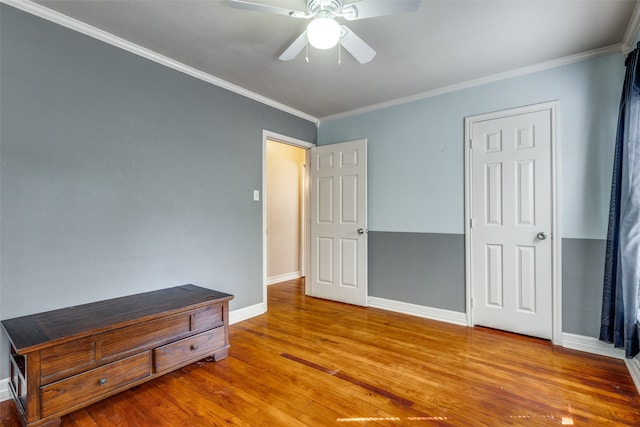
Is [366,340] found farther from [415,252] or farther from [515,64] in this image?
[515,64]

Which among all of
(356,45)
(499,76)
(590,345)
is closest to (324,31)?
(356,45)

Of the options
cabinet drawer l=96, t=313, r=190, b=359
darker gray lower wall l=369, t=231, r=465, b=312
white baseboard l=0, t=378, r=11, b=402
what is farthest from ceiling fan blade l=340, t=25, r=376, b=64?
white baseboard l=0, t=378, r=11, b=402

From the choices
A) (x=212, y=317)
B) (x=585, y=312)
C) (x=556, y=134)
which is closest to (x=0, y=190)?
(x=212, y=317)

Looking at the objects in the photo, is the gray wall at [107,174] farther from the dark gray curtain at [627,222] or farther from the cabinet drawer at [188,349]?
the dark gray curtain at [627,222]

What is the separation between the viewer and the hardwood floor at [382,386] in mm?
1715

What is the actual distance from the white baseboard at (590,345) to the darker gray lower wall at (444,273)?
4 centimetres

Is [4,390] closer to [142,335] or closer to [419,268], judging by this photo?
[142,335]

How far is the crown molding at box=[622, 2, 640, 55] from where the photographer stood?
1.99m

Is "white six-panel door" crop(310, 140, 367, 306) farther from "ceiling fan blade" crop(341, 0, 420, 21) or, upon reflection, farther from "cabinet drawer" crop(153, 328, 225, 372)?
"ceiling fan blade" crop(341, 0, 420, 21)

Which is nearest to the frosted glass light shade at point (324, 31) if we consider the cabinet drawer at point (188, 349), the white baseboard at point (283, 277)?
the cabinet drawer at point (188, 349)

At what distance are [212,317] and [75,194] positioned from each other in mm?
1300

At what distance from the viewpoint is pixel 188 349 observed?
2.19m

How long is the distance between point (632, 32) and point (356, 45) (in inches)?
78.2

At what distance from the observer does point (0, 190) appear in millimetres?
1850
